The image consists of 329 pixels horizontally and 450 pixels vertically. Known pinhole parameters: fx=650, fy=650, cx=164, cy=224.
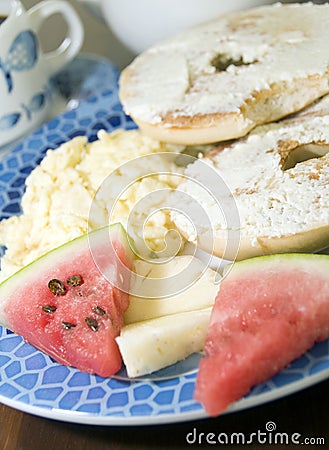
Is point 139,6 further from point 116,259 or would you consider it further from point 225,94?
point 116,259

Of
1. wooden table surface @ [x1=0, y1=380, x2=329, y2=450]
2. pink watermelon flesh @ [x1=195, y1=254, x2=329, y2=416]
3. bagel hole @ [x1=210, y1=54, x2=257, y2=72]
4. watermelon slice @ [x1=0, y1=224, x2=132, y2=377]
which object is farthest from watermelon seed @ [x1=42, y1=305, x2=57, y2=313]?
bagel hole @ [x1=210, y1=54, x2=257, y2=72]

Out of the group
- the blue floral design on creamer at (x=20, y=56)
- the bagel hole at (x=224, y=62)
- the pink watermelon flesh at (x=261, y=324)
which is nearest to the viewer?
the pink watermelon flesh at (x=261, y=324)

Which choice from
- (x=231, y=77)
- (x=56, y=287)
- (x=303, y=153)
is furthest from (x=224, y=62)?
(x=56, y=287)

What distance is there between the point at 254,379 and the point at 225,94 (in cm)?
77

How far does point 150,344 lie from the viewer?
3.81 feet

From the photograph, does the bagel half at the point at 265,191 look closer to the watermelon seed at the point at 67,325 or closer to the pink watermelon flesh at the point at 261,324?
the pink watermelon flesh at the point at 261,324

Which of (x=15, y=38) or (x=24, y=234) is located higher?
(x=15, y=38)

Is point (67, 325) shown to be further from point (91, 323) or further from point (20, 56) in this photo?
point (20, 56)

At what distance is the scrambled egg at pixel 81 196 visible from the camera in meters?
1.50

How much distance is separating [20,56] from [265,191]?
107 centimetres

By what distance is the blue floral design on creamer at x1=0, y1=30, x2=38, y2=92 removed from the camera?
2029 millimetres

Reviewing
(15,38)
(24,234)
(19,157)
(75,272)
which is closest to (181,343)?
(75,272)

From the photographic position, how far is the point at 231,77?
165cm

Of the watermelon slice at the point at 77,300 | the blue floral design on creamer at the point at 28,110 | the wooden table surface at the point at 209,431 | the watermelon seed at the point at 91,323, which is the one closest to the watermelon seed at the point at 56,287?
the watermelon slice at the point at 77,300
